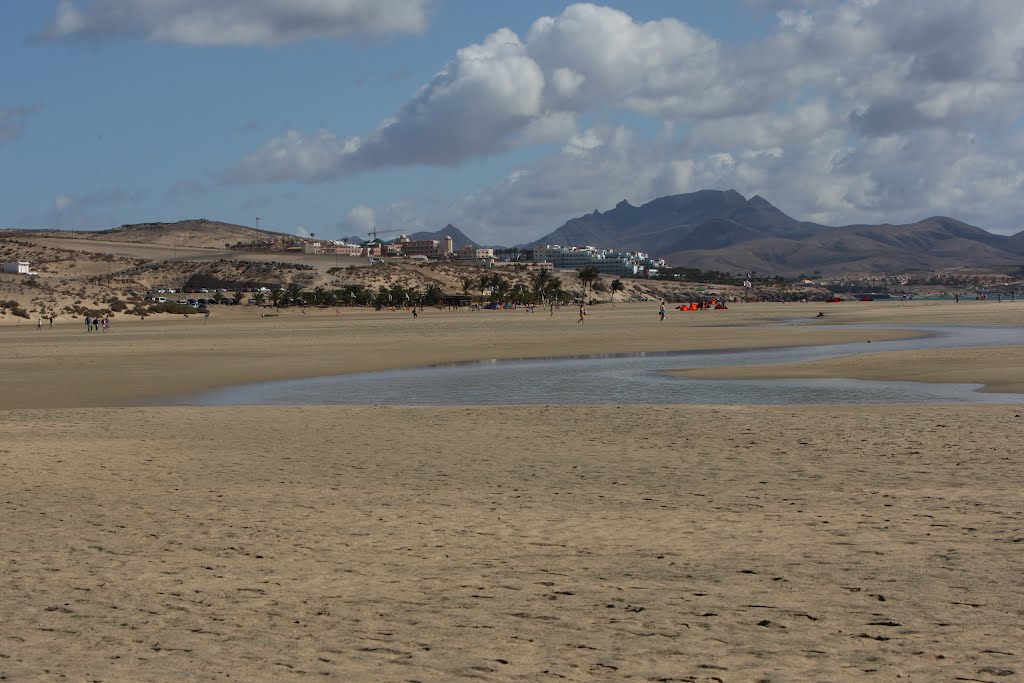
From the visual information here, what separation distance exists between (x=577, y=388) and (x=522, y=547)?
18.0 m

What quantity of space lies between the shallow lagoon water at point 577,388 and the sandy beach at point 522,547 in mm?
4035

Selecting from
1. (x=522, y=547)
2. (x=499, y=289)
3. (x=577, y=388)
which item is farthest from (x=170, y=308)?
(x=522, y=547)

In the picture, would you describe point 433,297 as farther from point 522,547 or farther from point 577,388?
point 522,547

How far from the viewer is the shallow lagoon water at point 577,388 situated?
23.6 metres

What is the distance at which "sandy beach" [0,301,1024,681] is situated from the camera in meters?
6.32

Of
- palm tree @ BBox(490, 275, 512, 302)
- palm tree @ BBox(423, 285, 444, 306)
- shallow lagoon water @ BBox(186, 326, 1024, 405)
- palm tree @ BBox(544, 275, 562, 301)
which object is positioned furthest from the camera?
palm tree @ BBox(544, 275, 562, 301)

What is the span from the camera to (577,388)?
2711 cm

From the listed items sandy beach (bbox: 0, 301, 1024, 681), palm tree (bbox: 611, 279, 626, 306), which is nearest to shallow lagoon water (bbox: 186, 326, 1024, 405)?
sandy beach (bbox: 0, 301, 1024, 681)

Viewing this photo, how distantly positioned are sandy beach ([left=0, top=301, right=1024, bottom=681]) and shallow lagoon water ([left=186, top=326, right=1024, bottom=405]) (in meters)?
4.03

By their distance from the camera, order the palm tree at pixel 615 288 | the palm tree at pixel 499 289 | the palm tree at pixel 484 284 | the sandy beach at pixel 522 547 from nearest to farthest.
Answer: the sandy beach at pixel 522 547 < the palm tree at pixel 499 289 < the palm tree at pixel 484 284 < the palm tree at pixel 615 288

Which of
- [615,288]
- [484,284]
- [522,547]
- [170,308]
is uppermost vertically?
[615,288]

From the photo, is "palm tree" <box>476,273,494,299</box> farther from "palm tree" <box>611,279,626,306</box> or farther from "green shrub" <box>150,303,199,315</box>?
"green shrub" <box>150,303,199,315</box>

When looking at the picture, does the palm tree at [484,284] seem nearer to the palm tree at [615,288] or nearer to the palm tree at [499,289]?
the palm tree at [499,289]

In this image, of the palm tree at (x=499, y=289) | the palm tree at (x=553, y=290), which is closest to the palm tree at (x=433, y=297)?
the palm tree at (x=499, y=289)
